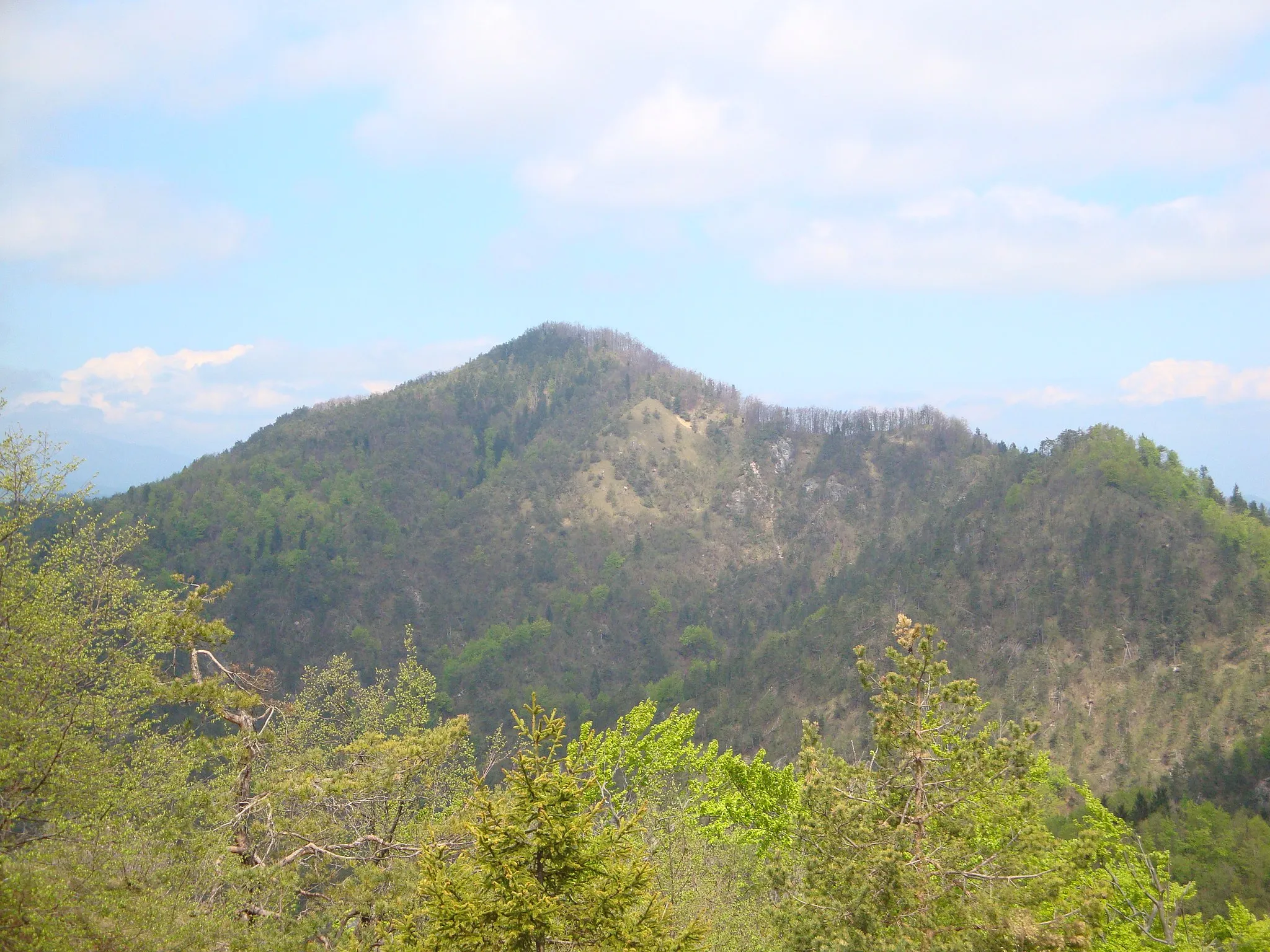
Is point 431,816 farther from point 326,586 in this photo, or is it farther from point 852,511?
point 852,511

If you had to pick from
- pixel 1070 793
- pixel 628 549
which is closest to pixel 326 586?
pixel 628 549

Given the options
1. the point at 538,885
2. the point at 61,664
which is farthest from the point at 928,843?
the point at 61,664

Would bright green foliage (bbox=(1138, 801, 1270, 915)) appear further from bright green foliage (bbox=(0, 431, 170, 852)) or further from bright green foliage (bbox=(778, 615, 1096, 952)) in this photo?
bright green foliage (bbox=(0, 431, 170, 852))

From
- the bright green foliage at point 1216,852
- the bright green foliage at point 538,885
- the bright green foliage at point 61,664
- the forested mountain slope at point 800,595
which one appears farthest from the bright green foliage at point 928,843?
the forested mountain slope at point 800,595

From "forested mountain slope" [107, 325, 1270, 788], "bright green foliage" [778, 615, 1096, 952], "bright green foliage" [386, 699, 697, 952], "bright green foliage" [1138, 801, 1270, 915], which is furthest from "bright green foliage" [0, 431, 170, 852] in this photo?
"forested mountain slope" [107, 325, 1270, 788]

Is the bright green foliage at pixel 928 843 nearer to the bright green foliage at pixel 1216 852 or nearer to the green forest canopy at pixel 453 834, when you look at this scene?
the green forest canopy at pixel 453 834

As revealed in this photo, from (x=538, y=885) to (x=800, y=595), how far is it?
17687cm

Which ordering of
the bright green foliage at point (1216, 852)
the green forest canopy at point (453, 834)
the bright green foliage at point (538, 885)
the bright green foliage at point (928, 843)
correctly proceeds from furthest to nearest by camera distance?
the bright green foliage at point (1216, 852) < the bright green foliage at point (928, 843) < the green forest canopy at point (453, 834) < the bright green foliage at point (538, 885)

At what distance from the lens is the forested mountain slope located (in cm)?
8288

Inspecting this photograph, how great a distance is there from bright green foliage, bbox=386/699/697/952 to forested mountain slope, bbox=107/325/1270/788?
248 ft

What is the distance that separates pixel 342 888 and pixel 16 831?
24.5 ft

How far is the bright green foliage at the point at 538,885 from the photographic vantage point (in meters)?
12.0

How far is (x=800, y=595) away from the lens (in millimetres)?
183000

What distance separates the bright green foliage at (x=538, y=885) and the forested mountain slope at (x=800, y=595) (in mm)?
75724
